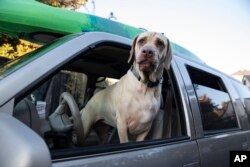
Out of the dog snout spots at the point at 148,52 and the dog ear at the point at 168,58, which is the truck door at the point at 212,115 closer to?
the dog ear at the point at 168,58

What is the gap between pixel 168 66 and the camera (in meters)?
3.33

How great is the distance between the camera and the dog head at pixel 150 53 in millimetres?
3260

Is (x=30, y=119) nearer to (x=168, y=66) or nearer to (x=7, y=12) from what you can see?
(x=168, y=66)

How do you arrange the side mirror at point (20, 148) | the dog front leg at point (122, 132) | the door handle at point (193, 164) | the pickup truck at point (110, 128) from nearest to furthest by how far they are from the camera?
the side mirror at point (20, 148) → the pickup truck at point (110, 128) → the door handle at point (193, 164) → the dog front leg at point (122, 132)

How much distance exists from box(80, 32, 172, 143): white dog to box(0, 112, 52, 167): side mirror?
5.01ft

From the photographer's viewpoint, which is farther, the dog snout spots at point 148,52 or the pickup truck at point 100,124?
the dog snout spots at point 148,52

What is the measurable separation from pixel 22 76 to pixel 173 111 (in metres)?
1.95

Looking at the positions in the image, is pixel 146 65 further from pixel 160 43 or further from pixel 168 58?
pixel 160 43

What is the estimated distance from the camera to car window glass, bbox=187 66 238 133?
3.56 metres

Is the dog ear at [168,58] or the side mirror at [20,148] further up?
the dog ear at [168,58]

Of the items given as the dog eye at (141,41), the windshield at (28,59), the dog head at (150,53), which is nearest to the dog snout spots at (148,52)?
the dog head at (150,53)

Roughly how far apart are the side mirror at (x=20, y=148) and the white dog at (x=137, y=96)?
5.01ft

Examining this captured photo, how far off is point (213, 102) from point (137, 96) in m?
1.03

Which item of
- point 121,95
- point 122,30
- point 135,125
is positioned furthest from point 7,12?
point 135,125
